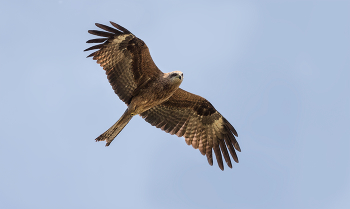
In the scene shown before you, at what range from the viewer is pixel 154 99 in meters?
10.1

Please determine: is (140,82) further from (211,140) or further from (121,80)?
(211,140)

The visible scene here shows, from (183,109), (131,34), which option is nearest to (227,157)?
(183,109)

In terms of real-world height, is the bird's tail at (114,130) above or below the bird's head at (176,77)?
below

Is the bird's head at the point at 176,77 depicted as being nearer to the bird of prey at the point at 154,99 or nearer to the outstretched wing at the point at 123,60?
the bird of prey at the point at 154,99

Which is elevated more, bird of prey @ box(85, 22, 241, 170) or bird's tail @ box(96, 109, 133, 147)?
bird of prey @ box(85, 22, 241, 170)

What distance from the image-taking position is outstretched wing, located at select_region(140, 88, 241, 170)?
10.9 meters

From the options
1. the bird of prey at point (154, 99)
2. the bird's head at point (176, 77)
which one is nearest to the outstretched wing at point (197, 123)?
the bird of prey at point (154, 99)

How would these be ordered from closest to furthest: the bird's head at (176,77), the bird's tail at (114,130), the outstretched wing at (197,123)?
the bird's head at (176,77)
the bird's tail at (114,130)
the outstretched wing at (197,123)

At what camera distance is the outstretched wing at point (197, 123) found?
10.9 m

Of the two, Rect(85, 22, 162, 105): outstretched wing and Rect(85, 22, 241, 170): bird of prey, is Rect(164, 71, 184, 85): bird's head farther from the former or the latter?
Rect(85, 22, 162, 105): outstretched wing

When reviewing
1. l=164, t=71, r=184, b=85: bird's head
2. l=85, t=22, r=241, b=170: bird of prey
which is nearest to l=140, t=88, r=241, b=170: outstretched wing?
l=85, t=22, r=241, b=170: bird of prey

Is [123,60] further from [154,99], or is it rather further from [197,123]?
[197,123]

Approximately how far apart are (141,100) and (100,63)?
1448 mm

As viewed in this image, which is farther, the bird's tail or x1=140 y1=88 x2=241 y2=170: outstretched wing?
x1=140 y1=88 x2=241 y2=170: outstretched wing
